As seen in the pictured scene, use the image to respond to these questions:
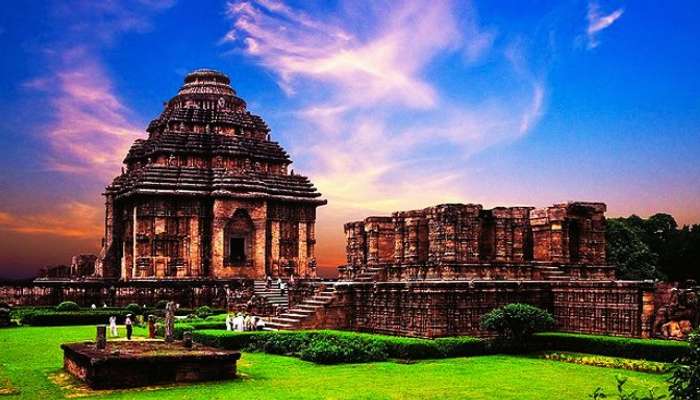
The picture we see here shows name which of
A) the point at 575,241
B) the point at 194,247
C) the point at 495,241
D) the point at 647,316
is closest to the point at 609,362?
the point at 647,316

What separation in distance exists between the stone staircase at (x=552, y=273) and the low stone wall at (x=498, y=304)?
2819 millimetres

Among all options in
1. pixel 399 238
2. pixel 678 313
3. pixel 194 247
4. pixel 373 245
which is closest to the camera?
pixel 678 313

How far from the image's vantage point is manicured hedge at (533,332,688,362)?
16875 mm

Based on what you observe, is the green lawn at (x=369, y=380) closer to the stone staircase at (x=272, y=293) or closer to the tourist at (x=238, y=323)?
the tourist at (x=238, y=323)

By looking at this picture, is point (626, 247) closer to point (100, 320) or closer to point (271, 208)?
point (271, 208)

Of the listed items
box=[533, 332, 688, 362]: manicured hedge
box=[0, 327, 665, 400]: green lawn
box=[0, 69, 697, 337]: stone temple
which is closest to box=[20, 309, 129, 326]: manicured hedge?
box=[0, 69, 697, 337]: stone temple

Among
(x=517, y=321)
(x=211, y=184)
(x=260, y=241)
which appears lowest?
(x=517, y=321)

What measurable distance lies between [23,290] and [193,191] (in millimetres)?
11599

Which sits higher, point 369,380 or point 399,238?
point 399,238

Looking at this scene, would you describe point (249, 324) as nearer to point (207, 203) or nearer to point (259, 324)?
point (259, 324)

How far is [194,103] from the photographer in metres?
50.8

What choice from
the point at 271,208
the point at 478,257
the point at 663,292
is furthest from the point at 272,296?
the point at 663,292

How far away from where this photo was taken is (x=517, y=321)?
19.6 meters

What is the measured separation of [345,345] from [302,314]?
6232 millimetres
